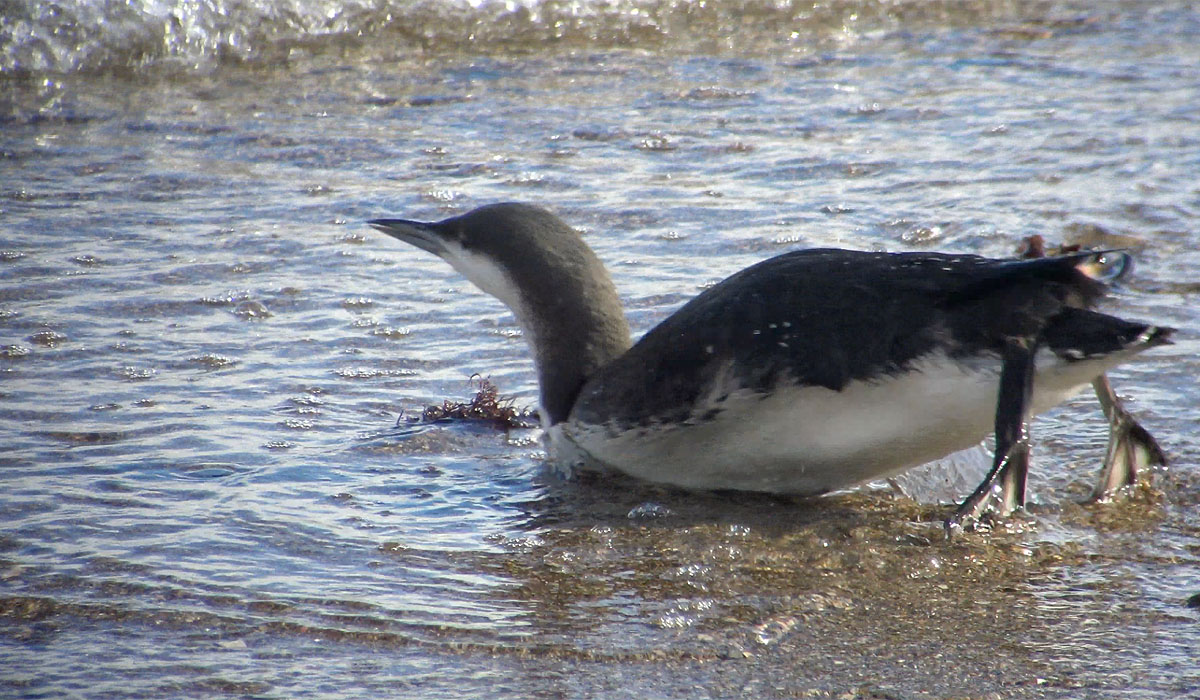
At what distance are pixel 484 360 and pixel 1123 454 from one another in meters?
2.43

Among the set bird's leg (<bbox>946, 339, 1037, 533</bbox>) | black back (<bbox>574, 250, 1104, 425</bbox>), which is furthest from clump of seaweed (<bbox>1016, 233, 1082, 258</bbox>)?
bird's leg (<bbox>946, 339, 1037, 533</bbox>)

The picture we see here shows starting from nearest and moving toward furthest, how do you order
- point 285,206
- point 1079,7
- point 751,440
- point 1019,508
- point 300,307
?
point 1019,508, point 751,440, point 300,307, point 285,206, point 1079,7

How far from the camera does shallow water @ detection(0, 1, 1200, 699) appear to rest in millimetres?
3447

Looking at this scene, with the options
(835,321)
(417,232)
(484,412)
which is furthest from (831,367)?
(417,232)

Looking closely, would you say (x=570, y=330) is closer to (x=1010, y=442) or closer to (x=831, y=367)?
(x=831, y=367)

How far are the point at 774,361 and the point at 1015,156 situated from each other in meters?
4.60

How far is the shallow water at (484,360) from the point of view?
3.45m

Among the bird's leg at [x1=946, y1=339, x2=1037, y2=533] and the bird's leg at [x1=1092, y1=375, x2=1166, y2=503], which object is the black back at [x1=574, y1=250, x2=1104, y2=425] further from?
the bird's leg at [x1=1092, y1=375, x2=1166, y2=503]

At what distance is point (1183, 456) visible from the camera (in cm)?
480

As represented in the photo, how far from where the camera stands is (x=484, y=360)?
5.82 metres

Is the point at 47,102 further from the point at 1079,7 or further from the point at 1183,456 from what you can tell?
the point at 1079,7

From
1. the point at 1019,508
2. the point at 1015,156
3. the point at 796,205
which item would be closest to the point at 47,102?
the point at 796,205

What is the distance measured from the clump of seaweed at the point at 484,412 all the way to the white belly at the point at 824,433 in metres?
0.45

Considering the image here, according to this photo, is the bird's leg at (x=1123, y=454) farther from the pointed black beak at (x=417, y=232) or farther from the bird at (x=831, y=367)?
the pointed black beak at (x=417, y=232)
